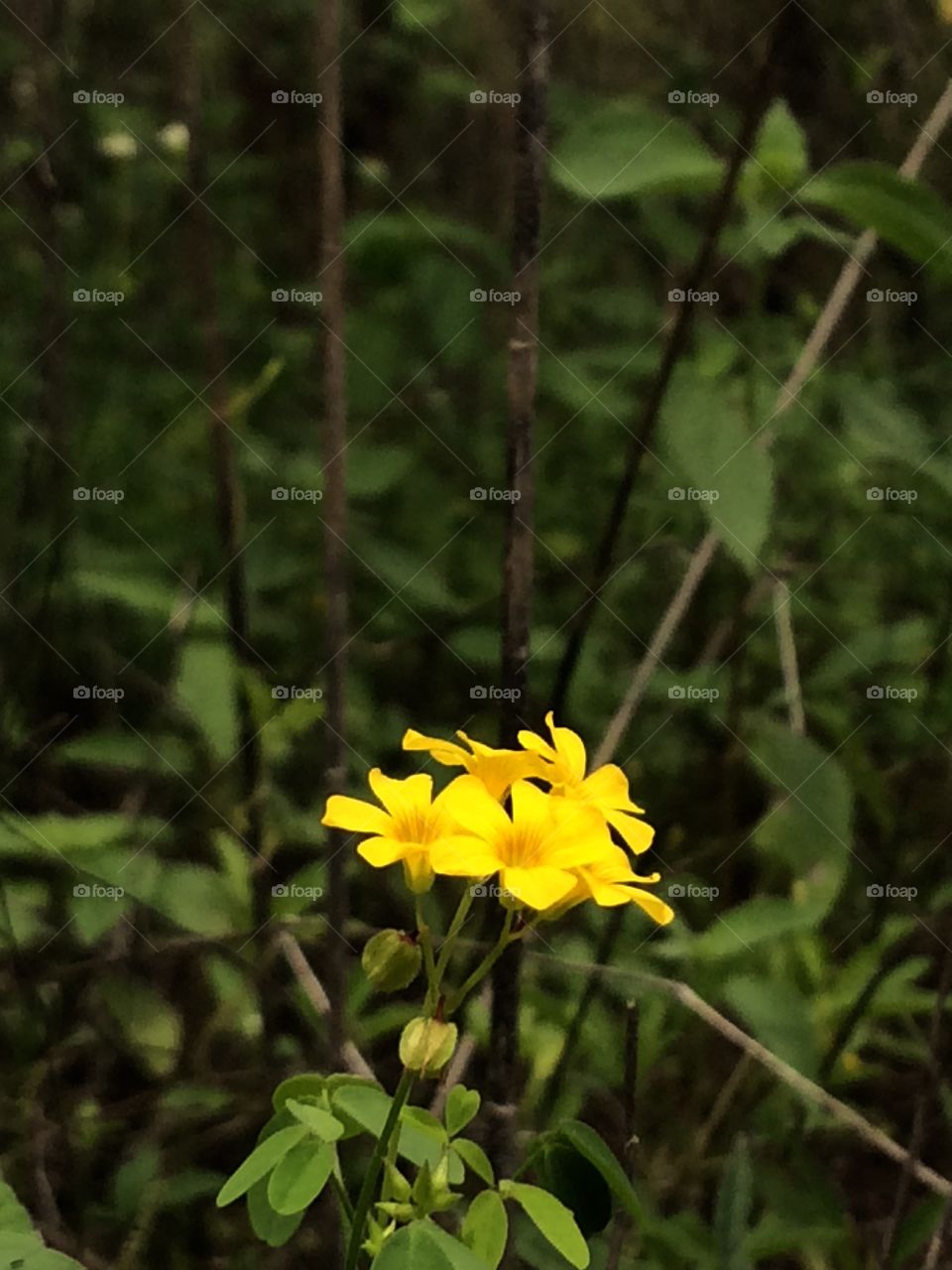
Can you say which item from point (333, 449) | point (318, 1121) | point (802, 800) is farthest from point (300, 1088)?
point (802, 800)

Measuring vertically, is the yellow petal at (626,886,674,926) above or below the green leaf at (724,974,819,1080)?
above

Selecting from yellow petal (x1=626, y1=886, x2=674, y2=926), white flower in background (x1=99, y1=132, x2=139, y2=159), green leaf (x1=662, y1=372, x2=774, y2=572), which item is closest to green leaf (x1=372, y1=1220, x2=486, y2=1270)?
yellow petal (x1=626, y1=886, x2=674, y2=926)

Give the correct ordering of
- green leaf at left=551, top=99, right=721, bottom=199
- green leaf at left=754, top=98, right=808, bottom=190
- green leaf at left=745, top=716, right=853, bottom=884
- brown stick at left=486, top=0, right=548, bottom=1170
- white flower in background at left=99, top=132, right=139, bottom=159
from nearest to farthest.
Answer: brown stick at left=486, top=0, right=548, bottom=1170 < green leaf at left=551, top=99, right=721, bottom=199 < green leaf at left=754, top=98, right=808, bottom=190 < green leaf at left=745, top=716, right=853, bottom=884 < white flower in background at left=99, top=132, right=139, bottom=159

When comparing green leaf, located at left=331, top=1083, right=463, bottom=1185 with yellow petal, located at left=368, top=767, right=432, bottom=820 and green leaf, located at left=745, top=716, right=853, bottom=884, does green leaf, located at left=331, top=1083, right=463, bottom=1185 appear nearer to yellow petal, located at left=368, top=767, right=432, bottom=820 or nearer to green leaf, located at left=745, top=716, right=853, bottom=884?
yellow petal, located at left=368, top=767, right=432, bottom=820

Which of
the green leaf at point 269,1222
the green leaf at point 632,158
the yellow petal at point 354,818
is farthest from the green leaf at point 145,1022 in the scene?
the green leaf at point 632,158

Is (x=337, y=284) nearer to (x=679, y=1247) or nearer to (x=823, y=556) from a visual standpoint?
(x=679, y=1247)

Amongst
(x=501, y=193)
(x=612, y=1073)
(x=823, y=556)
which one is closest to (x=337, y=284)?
(x=612, y=1073)

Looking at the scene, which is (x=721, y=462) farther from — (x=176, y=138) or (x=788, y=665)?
(x=176, y=138)
